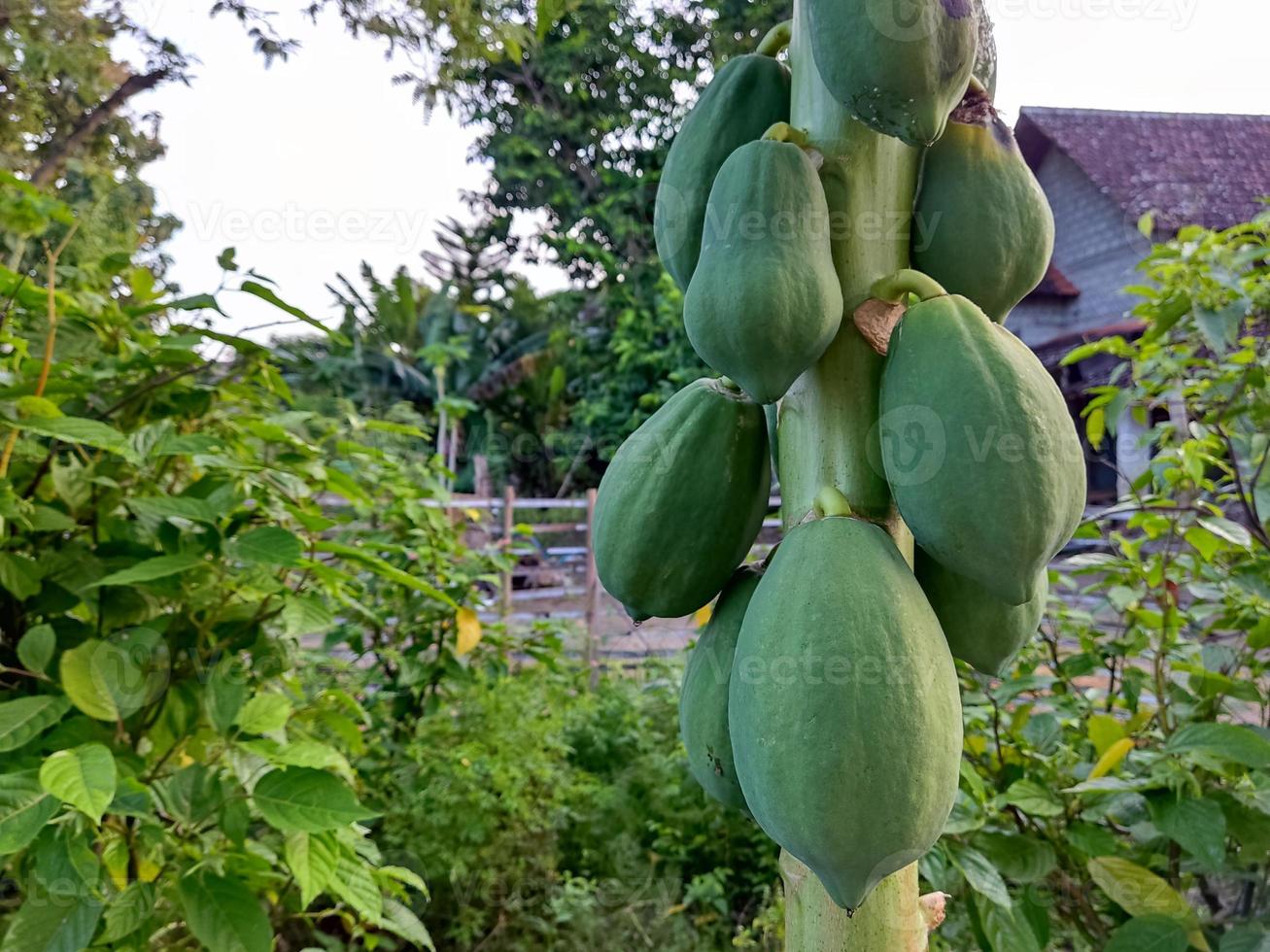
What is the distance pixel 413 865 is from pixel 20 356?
6.74ft

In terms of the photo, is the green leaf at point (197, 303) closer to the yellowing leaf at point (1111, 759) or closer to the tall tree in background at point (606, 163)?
the yellowing leaf at point (1111, 759)

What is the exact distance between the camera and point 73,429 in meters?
1.18

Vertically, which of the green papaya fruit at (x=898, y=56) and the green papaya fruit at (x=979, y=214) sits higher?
the green papaya fruit at (x=898, y=56)

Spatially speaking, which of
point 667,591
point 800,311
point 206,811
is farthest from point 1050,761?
point 206,811

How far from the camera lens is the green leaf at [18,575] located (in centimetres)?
123

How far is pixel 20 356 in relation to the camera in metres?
1.43

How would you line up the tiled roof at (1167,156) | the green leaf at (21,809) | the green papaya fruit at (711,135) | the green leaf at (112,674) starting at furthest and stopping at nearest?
the tiled roof at (1167,156), the green leaf at (112,674), the green leaf at (21,809), the green papaya fruit at (711,135)

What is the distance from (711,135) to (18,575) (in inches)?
47.2

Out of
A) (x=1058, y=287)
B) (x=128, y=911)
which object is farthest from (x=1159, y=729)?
(x=1058, y=287)

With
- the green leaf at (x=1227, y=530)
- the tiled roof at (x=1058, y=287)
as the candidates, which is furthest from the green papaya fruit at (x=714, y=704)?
the tiled roof at (x=1058, y=287)

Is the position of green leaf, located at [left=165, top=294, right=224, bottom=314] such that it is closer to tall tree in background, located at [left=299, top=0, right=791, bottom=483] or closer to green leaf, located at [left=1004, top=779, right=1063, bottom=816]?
green leaf, located at [left=1004, top=779, right=1063, bottom=816]

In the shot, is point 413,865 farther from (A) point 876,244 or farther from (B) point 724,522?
(A) point 876,244

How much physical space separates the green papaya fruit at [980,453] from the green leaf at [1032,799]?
3.37 ft

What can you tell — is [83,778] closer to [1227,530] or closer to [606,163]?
[1227,530]
